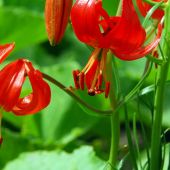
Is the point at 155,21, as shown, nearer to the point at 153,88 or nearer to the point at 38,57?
the point at 153,88

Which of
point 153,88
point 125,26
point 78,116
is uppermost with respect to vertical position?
point 125,26

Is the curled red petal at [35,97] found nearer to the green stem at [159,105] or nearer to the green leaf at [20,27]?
the green stem at [159,105]

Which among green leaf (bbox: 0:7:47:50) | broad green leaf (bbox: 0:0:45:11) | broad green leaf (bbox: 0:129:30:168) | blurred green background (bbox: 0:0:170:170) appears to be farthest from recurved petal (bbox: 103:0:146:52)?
broad green leaf (bbox: 0:0:45:11)

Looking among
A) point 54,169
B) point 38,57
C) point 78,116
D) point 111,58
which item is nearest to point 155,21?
point 111,58

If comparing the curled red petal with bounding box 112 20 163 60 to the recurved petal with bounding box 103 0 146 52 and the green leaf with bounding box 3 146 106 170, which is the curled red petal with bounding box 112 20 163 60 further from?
the green leaf with bounding box 3 146 106 170

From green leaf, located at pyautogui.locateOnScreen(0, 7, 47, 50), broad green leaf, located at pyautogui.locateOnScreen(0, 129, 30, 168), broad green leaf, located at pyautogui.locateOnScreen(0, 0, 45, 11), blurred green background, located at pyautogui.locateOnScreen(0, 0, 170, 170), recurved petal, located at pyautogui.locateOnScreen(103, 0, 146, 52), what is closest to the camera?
recurved petal, located at pyautogui.locateOnScreen(103, 0, 146, 52)

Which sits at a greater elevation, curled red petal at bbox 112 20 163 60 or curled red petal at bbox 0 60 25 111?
curled red petal at bbox 112 20 163 60
